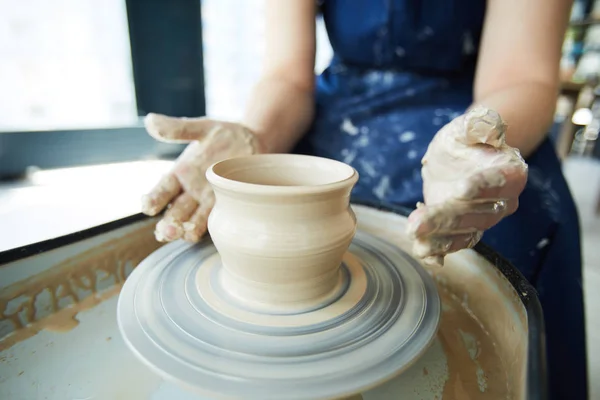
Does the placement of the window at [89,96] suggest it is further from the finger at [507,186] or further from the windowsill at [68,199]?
the finger at [507,186]

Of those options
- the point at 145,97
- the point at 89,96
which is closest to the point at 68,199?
the point at 89,96

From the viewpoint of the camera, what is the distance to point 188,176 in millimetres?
870

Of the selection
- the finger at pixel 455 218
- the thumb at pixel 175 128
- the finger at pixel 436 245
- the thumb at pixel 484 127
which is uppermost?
the thumb at pixel 484 127

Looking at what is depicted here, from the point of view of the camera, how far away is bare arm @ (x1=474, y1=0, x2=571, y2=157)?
1001 millimetres

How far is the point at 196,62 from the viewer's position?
301cm

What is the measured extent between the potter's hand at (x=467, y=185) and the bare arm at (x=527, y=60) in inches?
18.0

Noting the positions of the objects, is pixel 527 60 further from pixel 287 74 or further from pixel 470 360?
pixel 470 360

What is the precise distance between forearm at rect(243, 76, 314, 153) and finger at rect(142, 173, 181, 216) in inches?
12.1

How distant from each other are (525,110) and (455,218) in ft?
2.08

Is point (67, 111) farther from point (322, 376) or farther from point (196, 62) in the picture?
point (322, 376)

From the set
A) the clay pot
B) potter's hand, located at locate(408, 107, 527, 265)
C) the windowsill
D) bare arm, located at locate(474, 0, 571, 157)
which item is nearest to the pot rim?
the clay pot

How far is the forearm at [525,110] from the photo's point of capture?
0.96 metres

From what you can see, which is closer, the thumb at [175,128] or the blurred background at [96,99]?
the thumb at [175,128]

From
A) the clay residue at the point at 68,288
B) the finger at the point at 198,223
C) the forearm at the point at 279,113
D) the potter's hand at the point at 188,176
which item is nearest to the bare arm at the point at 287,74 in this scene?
the forearm at the point at 279,113
